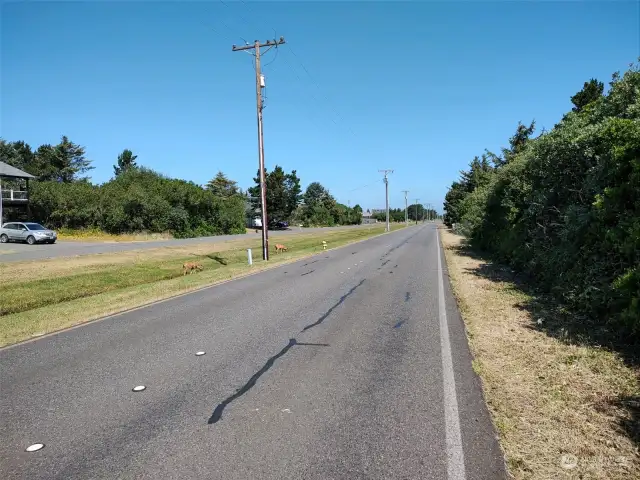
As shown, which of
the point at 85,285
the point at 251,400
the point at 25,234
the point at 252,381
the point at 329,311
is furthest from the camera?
the point at 25,234

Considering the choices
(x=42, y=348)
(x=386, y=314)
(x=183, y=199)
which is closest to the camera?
(x=42, y=348)

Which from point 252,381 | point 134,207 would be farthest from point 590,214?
point 134,207

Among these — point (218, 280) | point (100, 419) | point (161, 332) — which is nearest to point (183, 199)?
point (218, 280)

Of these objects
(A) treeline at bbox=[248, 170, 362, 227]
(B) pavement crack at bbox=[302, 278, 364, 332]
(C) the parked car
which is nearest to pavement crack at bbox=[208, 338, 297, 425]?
(B) pavement crack at bbox=[302, 278, 364, 332]

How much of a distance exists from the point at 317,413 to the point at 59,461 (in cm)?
222

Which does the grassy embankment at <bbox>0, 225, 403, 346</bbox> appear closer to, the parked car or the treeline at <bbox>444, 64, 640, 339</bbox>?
the treeline at <bbox>444, 64, 640, 339</bbox>

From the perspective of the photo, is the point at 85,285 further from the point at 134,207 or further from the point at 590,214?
the point at 134,207

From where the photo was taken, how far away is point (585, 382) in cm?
490

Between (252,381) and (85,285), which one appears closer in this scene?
(252,381)

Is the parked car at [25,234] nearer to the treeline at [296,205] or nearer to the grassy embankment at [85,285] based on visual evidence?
the grassy embankment at [85,285]

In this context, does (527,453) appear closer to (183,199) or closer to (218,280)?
(218,280)

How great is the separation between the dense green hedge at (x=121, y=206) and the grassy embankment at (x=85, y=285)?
18.3 metres

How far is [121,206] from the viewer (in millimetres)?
40500

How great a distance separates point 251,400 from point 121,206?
40580 millimetres
